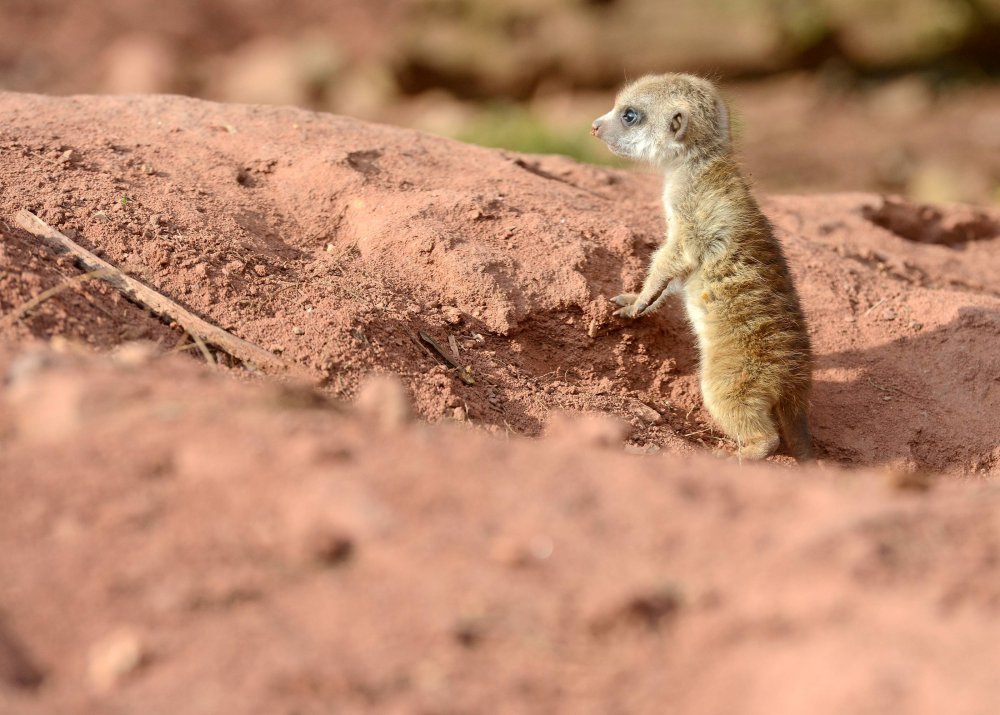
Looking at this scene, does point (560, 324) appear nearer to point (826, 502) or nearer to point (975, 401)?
point (975, 401)

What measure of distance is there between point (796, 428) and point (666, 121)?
1.50m

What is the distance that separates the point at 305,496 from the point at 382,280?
2252 millimetres

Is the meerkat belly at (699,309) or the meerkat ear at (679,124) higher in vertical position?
the meerkat ear at (679,124)

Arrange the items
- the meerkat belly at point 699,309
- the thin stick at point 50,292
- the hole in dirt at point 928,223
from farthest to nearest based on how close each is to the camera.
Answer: the hole in dirt at point 928,223 → the meerkat belly at point 699,309 → the thin stick at point 50,292

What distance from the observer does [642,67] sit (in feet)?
44.4

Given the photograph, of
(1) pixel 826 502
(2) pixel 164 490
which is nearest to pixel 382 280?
(2) pixel 164 490

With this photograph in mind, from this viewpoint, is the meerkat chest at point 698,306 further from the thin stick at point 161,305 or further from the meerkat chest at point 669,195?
the thin stick at point 161,305

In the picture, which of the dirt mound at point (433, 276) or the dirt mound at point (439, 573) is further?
the dirt mound at point (433, 276)

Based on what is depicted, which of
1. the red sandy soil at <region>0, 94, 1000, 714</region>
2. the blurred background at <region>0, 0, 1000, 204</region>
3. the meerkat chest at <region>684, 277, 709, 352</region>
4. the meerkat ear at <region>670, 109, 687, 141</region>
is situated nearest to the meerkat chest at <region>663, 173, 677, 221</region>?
the meerkat ear at <region>670, 109, 687, 141</region>

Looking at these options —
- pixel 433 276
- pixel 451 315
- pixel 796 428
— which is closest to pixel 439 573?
pixel 451 315

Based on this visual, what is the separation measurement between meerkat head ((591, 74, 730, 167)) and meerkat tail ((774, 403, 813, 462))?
122 centimetres

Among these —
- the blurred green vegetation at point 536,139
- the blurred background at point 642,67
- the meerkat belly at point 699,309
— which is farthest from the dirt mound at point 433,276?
the blurred background at point 642,67

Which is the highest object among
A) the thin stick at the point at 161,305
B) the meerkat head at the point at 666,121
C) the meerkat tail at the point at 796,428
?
the meerkat head at the point at 666,121

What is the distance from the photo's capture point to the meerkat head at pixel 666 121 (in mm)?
5012
